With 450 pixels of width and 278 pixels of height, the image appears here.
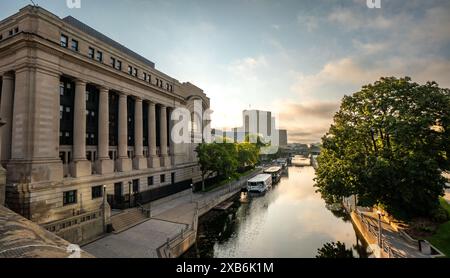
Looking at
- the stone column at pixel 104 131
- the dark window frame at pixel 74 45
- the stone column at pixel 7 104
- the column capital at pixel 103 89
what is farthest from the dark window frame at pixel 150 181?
the dark window frame at pixel 74 45

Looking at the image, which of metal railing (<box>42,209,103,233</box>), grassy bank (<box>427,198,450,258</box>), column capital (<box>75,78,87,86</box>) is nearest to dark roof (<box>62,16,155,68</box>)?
column capital (<box>75,78,87,86</box>)

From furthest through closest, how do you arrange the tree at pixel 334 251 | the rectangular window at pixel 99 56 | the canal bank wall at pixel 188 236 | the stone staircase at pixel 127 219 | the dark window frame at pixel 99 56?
1. the rectangular window at pixel 99 56
2. the dark window frame at pixel 99 56
3. the stone staircase at pixel 127 219
4. the tree at pixel 334 251
5. the canal bank wall at pixel 188 236

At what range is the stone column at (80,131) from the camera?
1115 inches

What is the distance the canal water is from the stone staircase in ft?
23.9

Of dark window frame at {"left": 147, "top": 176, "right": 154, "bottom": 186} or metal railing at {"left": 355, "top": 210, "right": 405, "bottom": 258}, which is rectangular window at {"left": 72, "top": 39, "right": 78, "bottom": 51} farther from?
metal railing at {"left": 355, "top": 210, "right": 405, "bottom": 258}

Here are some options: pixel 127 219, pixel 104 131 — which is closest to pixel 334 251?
pixel 127 219

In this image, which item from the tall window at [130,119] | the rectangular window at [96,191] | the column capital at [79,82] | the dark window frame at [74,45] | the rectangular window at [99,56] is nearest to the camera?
the column capital at [79,82]

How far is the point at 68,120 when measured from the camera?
2884cm

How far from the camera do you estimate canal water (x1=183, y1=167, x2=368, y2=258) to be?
23688 millimetres

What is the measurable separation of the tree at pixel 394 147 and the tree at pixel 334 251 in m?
5.14

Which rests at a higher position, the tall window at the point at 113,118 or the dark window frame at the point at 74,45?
the dark window frame at the point at 74,45

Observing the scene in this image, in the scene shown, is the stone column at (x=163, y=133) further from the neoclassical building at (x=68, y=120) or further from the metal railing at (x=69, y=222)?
the metal railing at (x=69, y=222)
